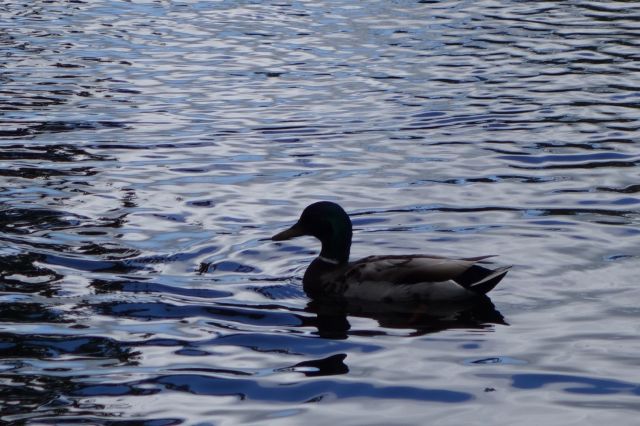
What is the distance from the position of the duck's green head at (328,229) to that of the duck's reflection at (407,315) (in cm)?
59

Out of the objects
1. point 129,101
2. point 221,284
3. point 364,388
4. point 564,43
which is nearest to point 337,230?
point 221,284

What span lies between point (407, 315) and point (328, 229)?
1.23 m

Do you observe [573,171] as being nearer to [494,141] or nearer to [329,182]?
[494,141]

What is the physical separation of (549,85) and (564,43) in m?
3.67

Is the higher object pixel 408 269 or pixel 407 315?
pixel 408 269

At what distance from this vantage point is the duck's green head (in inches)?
381

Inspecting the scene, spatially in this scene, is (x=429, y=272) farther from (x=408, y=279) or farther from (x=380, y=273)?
(x=380, y=273)

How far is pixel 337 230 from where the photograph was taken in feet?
31.7

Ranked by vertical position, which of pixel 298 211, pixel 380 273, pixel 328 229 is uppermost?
pixel 328 229

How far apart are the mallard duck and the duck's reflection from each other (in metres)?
0.07

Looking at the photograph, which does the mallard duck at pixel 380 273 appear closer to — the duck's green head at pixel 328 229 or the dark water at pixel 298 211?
the duck's green head at pixel 328 229

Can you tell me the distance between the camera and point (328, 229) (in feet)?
31.9

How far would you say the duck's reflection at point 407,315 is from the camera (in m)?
8.45

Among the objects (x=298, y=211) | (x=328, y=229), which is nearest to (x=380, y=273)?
(x=328, y=229)
